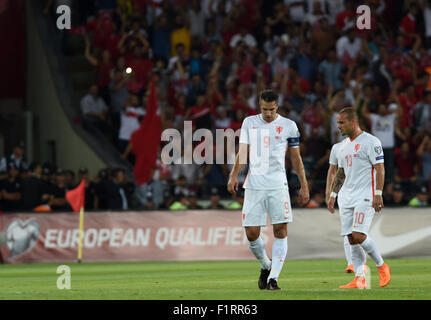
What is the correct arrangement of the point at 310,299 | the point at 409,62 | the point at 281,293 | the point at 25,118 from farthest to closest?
the point at 25,118
the point at 409,62
the point at 281,293
the point at 310,299

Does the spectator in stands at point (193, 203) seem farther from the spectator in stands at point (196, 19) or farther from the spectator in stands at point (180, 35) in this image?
the spectator in stands at point (196, 19)

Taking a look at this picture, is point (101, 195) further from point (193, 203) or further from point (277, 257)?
point (277, 257)

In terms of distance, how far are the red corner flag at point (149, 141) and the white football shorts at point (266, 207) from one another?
1169cm

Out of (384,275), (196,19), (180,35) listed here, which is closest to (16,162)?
(180,35)

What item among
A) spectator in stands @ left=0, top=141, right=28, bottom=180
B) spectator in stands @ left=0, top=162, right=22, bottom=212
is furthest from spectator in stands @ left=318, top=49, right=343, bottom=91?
spectator in stands @ left=0, top=162, right=22, bottom=212

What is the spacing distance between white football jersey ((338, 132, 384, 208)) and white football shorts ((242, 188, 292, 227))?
39.5 inches

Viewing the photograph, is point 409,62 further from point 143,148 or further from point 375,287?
point 375,287

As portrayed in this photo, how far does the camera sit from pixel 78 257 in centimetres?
2180

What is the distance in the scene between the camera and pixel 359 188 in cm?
1320

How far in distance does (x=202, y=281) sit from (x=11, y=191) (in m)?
9.45

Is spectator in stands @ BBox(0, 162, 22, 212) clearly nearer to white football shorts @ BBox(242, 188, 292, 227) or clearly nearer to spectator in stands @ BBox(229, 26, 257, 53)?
spectator in stands @ BBox(229, 26, 257, 53)

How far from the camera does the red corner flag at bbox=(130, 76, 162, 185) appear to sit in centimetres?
2433

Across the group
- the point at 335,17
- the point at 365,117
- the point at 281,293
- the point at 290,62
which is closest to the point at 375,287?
the point at 281,293

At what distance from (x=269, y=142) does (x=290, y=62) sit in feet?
46.1
